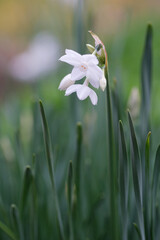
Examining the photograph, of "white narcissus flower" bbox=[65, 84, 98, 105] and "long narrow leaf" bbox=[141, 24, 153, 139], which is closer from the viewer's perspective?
"white narcissus flower" bbox=[65, 84, 98, 105]

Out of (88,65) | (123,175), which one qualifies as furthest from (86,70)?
(123,175)

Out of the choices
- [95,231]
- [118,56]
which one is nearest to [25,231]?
[95,231]

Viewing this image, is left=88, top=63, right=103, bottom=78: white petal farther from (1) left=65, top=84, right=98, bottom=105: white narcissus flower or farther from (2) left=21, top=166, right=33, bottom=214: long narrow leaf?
(2) left=21, top=166, right=33, bottom=214: long narrow leaf

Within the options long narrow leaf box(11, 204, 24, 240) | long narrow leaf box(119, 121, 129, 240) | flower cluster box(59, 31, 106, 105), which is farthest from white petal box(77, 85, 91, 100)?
long narrow leaf box(11, 204, 24, 240)

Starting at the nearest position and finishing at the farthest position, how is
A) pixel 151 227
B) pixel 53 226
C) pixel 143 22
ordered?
pixel 151 227 < pixel 53 226 < pixel 143 22

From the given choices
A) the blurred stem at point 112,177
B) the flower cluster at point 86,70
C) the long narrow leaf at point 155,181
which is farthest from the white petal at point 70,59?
the long narrow leaf at point 155,181

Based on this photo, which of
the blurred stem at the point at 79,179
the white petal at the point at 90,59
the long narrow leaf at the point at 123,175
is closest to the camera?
the white petal at the point at 90,59

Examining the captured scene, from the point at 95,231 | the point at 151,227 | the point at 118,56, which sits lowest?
the point at 95,231

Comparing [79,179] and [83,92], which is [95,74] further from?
[79,179]

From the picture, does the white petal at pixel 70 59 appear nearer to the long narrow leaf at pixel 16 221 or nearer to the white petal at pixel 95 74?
the white petal at pixel 95 74

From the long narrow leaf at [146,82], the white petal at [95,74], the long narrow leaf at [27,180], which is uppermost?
the white petal at [95,74]

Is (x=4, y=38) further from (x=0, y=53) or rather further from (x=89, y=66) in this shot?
(x=89, y=66)
